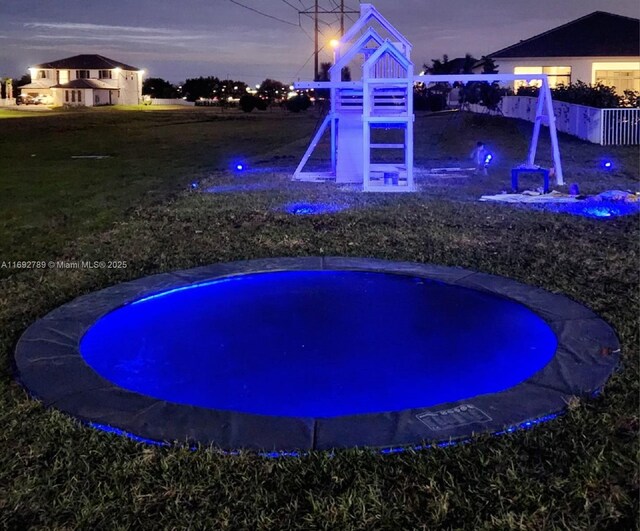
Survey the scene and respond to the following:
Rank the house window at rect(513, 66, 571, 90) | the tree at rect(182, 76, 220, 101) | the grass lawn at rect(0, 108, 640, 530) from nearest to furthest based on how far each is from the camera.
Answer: the grass lawn at rect(0, 108, 640, 530) < the house window at rect(513, 66, 571, 90) < the tree at rect(182, 76, 220, 101)

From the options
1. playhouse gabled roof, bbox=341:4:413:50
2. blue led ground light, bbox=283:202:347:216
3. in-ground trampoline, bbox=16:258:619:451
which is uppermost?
playhouse gabled roof, bbox=341:4:413:50

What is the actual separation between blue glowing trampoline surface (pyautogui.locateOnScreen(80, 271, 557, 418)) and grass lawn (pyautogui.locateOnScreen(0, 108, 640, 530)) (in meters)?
0.71

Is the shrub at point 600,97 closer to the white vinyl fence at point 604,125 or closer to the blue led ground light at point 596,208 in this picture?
the white vinyl fence at point 604,125

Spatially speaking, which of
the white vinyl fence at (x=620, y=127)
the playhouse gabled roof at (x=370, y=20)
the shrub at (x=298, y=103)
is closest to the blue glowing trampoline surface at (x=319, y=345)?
the playhouse gabled roof at (x=370, y=20)

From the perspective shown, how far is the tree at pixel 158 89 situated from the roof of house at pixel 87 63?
7.74 meters

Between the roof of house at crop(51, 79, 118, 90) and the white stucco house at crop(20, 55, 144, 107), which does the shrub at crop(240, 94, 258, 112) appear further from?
the roof of house at crop(51, 79, 118, 90)

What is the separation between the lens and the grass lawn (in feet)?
9.57

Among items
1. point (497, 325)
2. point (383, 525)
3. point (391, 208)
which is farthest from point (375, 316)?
point (391, 208)

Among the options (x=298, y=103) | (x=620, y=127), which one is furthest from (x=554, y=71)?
(x=298, y=103)

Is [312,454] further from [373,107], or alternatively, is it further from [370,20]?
[370,20]

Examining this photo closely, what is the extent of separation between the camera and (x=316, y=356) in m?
5.02

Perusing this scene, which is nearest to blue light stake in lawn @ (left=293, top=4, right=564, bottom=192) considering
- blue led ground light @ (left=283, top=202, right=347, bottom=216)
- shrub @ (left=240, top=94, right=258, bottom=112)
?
blue led ground light @ (left=283, top=202, right=347, bottom=216)

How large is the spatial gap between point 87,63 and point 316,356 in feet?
312

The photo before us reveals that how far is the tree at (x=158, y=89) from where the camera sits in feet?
339
